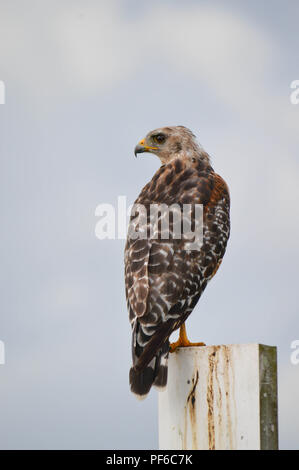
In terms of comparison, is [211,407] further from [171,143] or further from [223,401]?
[171,143]

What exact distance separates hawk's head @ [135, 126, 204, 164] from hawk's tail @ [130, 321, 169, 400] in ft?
Answer: 10.8

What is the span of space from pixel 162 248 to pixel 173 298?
0.61 meters

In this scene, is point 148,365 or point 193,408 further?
point 148,365

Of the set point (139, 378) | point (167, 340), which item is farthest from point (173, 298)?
point (139, 378)

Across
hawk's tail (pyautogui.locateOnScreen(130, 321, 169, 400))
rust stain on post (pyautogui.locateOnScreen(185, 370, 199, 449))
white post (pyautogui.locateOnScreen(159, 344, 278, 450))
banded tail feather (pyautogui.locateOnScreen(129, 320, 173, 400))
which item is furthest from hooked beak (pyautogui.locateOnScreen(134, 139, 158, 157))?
rust stain on post (pyautogui.locateOnScreen(185, 370, 199, 449))

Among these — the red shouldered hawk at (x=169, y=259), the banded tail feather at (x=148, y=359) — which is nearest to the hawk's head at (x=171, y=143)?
the red shouldered hawk at (x=169, y=259)

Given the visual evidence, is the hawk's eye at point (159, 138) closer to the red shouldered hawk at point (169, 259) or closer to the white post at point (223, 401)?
the red shouldered hawk at point (169, 259)

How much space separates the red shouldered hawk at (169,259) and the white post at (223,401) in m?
0.34

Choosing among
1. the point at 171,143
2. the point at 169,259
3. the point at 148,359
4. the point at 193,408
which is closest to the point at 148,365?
the point at 148,359

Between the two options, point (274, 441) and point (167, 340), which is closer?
point (274, 441)

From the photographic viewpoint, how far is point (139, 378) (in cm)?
562

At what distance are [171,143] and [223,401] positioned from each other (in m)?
4.43

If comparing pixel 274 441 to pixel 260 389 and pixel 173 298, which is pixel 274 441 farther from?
pixel 173 298

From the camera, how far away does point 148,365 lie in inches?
222
